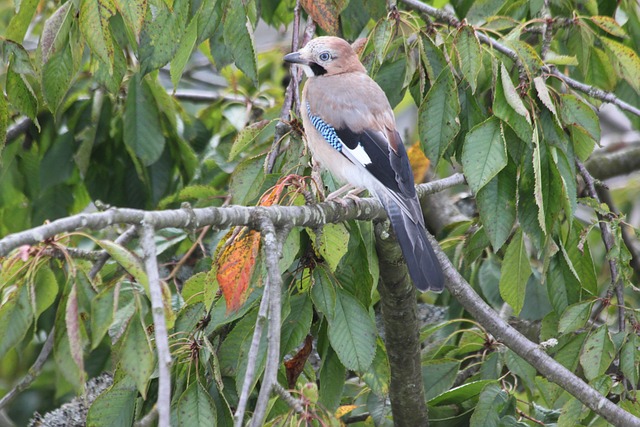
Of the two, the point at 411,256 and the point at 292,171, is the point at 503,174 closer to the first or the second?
the point at 411,256

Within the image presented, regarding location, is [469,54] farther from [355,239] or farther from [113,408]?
[113,408]

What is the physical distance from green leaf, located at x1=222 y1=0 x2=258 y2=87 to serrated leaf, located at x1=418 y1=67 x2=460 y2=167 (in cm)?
52

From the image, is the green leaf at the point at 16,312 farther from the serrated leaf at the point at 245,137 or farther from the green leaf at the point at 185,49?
the serrated leaf at the point at 245,137

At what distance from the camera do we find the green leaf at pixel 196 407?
2.19m

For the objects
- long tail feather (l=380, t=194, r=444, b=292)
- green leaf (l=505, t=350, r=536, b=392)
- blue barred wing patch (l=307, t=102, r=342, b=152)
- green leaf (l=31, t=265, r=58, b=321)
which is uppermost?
green leaf (l=31, t=265, r=58, b=321)

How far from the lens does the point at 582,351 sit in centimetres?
263

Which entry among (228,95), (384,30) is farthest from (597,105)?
(228,95)

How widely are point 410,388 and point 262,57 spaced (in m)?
2.80

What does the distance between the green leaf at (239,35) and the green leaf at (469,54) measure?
23.4 inches

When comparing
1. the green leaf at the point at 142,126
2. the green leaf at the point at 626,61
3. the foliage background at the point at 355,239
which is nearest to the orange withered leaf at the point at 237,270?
the foliage background at the point at 355,239

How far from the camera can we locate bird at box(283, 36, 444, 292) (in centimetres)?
277

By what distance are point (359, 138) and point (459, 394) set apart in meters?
1.00

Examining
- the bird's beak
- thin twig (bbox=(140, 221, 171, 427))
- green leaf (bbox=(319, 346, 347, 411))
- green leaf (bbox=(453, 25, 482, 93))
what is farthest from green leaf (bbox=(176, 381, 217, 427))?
the bird's beak

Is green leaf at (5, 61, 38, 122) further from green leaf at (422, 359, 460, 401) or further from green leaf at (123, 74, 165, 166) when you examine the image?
green leaf at (422, 359, 460, 401)
